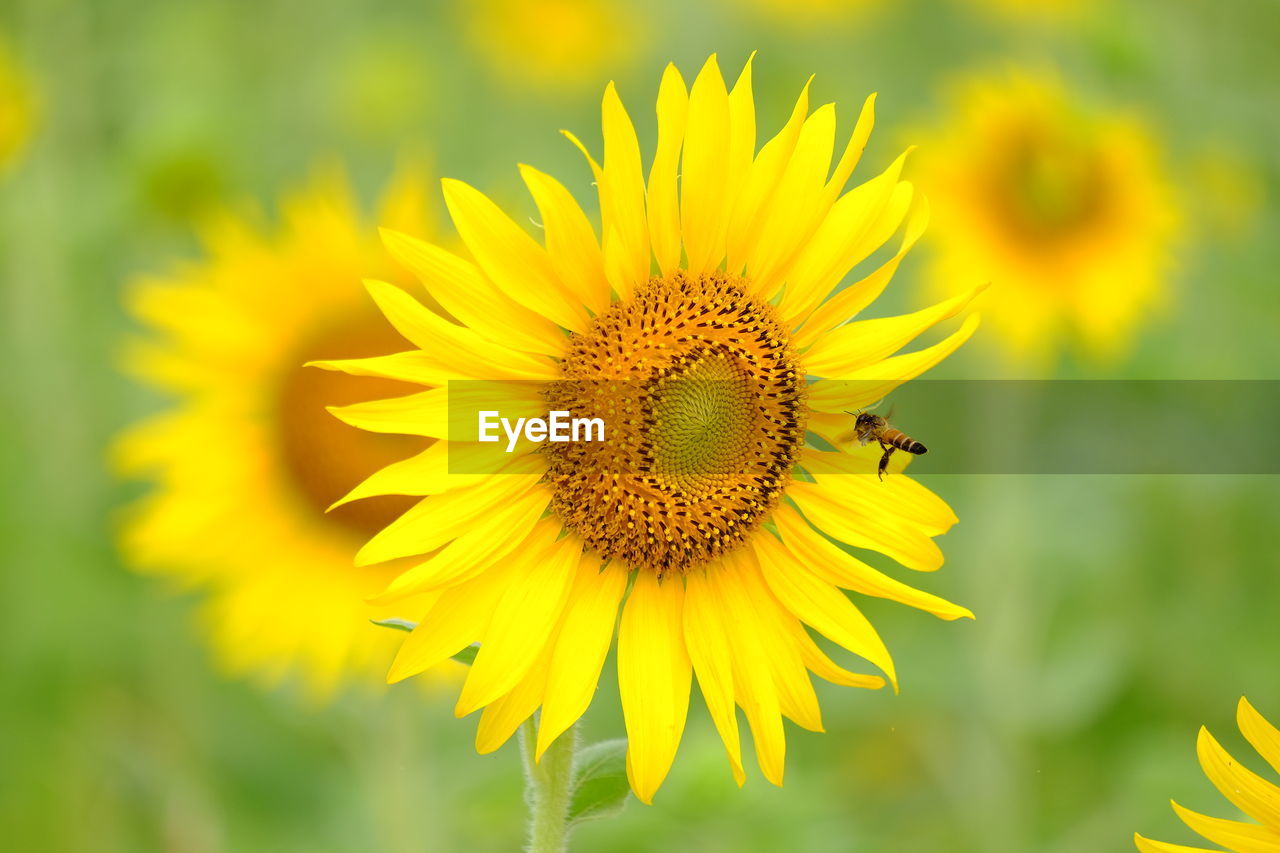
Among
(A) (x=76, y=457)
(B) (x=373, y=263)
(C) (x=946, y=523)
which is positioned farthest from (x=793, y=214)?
(A) (x=76, y=457)

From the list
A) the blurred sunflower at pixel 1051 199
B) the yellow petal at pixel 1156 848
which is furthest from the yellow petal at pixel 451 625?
the blurred sunflower at pixel 1051 199

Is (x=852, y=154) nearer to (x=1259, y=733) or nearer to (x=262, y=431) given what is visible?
(x=1259, y=733)

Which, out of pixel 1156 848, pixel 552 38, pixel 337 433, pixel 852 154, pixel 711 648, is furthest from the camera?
pixel 552 38

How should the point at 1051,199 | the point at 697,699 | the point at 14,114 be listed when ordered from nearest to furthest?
the point at 697,699
the point at 1051,199
the point at 14,114

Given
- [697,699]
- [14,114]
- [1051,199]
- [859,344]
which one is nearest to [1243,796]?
[859,344]

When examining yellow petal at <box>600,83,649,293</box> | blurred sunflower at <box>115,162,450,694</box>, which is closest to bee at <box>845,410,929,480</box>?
yellow petal at <box>600,83,649,293</box>

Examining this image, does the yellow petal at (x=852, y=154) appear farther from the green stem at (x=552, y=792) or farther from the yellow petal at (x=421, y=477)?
the green stem at (x=552, y=792)
